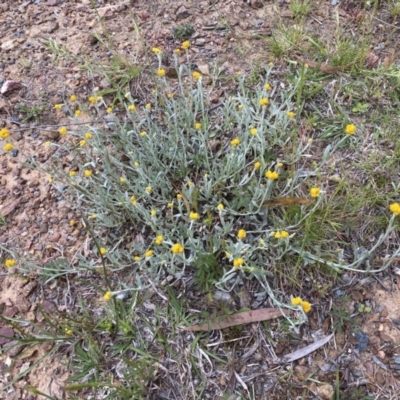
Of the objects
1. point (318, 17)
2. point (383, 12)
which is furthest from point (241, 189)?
point (383, 12)

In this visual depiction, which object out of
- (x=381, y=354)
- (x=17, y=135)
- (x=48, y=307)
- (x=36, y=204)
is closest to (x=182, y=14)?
(x=17, y=135)

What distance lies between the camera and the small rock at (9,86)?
2.90 m

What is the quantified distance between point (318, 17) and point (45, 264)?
7.88 feet

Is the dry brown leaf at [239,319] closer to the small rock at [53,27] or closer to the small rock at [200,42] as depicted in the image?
the small rock at [200,42]

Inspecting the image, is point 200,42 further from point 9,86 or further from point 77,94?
point 9,86

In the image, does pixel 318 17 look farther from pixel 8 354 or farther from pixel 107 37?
pixel 8 354

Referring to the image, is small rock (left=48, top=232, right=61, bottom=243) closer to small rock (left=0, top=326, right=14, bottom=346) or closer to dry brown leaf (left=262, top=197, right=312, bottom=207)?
small rock (left=0, top=326, right=14, bottom=346)

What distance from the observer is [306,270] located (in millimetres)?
2096

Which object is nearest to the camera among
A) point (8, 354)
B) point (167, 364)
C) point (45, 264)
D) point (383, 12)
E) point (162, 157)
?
point (167, 364)

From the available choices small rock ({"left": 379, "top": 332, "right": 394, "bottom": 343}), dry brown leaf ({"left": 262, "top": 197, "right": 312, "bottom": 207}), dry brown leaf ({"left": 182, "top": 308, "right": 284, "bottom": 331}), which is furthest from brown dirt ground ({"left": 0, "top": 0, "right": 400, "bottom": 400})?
dry brown leaf ({"left": 262, "top": 197, "right": 312, "bottom": 207})

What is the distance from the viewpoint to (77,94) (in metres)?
2.87

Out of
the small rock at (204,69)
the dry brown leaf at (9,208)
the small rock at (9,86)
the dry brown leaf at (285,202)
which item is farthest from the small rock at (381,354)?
the small rock at (9,86)

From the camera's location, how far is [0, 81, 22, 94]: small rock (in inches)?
114

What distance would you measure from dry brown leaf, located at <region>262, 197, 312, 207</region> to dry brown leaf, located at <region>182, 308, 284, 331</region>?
0.51m
